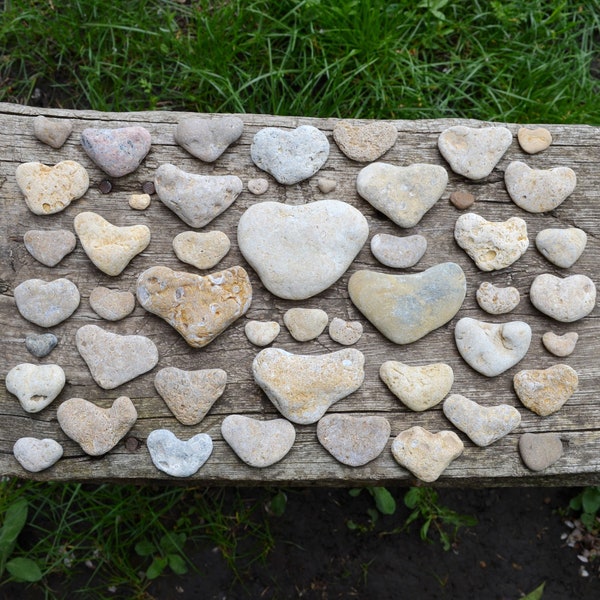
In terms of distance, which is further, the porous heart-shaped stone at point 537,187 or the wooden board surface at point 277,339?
the porous heart-shaped stone at point 537,187

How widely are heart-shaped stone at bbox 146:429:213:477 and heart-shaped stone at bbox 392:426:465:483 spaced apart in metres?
0.51

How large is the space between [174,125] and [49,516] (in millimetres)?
1606

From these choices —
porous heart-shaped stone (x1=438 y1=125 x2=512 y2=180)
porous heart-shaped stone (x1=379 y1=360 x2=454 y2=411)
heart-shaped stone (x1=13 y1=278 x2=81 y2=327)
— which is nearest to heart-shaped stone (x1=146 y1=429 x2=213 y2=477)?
heart-shaped stone (x1=13 y1=278 x2=81 y2=327)

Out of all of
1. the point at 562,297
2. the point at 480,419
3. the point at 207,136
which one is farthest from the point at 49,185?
the point at 562,297

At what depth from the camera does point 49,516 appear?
8.12 feet

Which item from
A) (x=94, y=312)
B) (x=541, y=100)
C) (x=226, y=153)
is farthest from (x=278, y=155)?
(x=541, y=100)

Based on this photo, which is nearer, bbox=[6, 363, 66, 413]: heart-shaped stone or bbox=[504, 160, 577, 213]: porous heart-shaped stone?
bbox=[6, 363, 66, 413]: heart-shaped stone

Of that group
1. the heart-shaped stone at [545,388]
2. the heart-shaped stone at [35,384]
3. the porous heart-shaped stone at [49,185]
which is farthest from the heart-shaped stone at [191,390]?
the heart-shaped stone at [545,388]

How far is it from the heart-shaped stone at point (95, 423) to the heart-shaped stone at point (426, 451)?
2.36 ft

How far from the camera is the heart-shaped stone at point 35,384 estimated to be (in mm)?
1677

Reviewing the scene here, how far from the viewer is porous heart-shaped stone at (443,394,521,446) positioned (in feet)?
5.60

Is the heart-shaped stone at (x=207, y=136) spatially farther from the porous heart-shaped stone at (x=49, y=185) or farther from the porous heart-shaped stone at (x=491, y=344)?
the porous heart-shaped stone at (x=491, y=344)

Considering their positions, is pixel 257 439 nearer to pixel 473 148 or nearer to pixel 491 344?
pixel 491 344

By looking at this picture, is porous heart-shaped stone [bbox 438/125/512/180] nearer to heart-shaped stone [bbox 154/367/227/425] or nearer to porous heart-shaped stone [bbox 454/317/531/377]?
porous heart-shaped stone [bbox 454/317/531/377]
